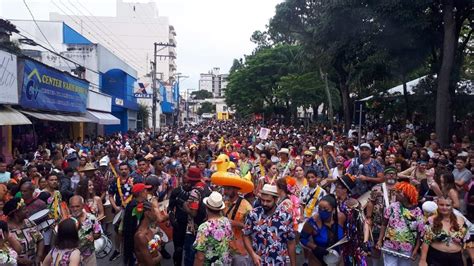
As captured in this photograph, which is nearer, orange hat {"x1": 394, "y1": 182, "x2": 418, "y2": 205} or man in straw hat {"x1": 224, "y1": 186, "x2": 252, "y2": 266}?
man in straw hat {"x1": 224, "y1": 186, "x2": 252, "y2": 266}

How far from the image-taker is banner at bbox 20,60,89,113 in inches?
730

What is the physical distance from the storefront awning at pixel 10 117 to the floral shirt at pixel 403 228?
41.0ft

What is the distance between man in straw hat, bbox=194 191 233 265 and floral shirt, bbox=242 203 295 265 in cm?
28

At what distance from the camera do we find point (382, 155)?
13.8m

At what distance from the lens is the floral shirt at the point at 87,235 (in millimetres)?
5523

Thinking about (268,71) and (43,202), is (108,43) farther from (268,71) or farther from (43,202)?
(43,202)

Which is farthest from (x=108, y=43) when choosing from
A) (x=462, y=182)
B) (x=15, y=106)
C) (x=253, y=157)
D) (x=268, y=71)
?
(x=462, y=182)

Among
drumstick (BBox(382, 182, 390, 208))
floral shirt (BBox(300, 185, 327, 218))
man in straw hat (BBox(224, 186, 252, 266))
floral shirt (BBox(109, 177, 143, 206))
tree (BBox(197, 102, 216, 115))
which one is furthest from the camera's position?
tree (BBox(197, 102, 216, 115))

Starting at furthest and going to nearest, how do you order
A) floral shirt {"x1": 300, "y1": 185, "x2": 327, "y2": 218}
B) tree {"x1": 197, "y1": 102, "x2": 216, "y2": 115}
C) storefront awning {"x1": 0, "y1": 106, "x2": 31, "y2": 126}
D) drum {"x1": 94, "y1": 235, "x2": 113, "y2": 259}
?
tree {"x1": 197, "y1": 102, "x2": 216, "y2": 115}
storefront awning {"x1": 0, "y1": 106, "x2": 31, "y2": 126}
floral shirt {"x1": 300, "y1": 185, "x2": 327, "y2": 218}
drum {"x1": 94, "y1": 235, "x2": 113, "y2": 259}

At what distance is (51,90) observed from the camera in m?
21.4

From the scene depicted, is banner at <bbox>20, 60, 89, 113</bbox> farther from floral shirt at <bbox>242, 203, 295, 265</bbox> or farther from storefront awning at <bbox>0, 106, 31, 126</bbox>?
floral shirt at <bbox>242, 203, 295, 265</bbox>

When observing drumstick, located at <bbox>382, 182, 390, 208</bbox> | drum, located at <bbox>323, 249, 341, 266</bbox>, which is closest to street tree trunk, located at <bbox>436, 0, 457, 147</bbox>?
drumstick, located at <bbox>382, 182, 390, 208</bbox>

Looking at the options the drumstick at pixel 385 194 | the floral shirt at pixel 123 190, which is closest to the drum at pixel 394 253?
the drumstick at pixel 385 194

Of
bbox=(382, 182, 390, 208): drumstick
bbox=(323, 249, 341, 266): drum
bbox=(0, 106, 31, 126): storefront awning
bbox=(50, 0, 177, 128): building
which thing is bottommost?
bbox=(323, 249, 341, 266): drum
